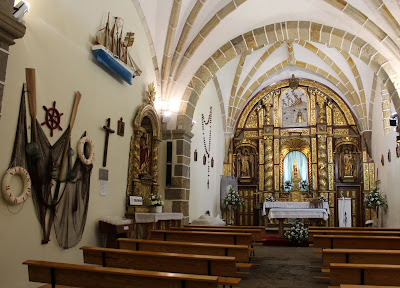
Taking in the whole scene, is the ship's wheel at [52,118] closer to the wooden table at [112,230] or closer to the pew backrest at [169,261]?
the wooden table at [112,230]

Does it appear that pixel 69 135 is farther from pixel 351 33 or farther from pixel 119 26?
pixel 351 33

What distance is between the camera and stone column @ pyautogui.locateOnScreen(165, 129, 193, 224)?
359 inches

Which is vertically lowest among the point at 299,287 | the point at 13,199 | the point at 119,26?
the point at 299,287

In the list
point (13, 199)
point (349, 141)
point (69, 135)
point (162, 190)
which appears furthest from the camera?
point (349, 141)

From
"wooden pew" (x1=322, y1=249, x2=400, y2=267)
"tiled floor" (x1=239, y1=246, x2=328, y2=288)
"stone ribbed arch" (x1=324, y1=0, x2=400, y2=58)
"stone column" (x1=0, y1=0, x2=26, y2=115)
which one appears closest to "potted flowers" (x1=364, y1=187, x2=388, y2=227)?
"tiled floor" (x1=239, y1=246, x2=328, y2=288)

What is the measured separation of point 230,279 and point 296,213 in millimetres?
7655

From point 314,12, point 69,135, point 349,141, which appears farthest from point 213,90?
point 69,135

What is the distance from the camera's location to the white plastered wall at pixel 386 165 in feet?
35.0

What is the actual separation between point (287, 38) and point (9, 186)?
8304 millimetres

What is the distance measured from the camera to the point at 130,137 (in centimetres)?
763

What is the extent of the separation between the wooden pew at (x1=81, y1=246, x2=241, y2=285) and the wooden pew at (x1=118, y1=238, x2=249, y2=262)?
0.70m

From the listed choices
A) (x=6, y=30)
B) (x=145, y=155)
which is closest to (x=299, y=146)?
(x=145, y=155)

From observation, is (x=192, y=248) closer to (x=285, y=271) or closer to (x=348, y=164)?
(x=285, y=271)

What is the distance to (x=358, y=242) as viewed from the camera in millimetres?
5527
